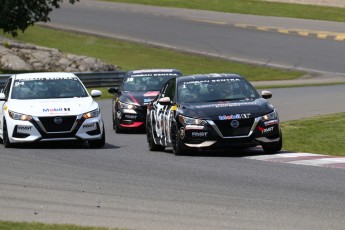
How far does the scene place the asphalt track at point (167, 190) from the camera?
10.4 m

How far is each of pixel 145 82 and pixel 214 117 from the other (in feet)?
27.9

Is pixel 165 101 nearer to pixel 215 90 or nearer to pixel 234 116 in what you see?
pixel 215 90

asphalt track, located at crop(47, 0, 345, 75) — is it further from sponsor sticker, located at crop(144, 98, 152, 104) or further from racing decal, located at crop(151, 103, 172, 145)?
racing decal, located at crop(151, 103, 172, 145)

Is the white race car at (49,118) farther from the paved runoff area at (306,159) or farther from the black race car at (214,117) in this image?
the paved runoff area at (306,159)

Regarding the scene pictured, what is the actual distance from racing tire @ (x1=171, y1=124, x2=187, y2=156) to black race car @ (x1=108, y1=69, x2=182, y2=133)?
6.34 meters

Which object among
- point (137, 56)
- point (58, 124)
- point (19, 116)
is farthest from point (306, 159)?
point (137, 56)

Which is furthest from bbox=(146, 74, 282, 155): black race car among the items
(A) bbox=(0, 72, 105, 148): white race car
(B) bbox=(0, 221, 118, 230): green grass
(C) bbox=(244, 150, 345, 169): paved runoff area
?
(B) bbox=(0, 221, 118, 230): green grass

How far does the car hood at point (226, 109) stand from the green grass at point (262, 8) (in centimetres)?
3604

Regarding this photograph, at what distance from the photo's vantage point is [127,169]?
1535 centimetres

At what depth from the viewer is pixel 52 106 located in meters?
19.4

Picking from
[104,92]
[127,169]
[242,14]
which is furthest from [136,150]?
[242,14]

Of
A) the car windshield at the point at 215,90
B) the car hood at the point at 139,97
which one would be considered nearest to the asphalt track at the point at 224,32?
the car hood at the point at 139,97

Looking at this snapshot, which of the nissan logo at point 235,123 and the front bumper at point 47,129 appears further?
the front bumper at point 47,129

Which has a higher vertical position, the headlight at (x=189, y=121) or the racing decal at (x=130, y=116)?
the headlight at (x=189, y=121)
